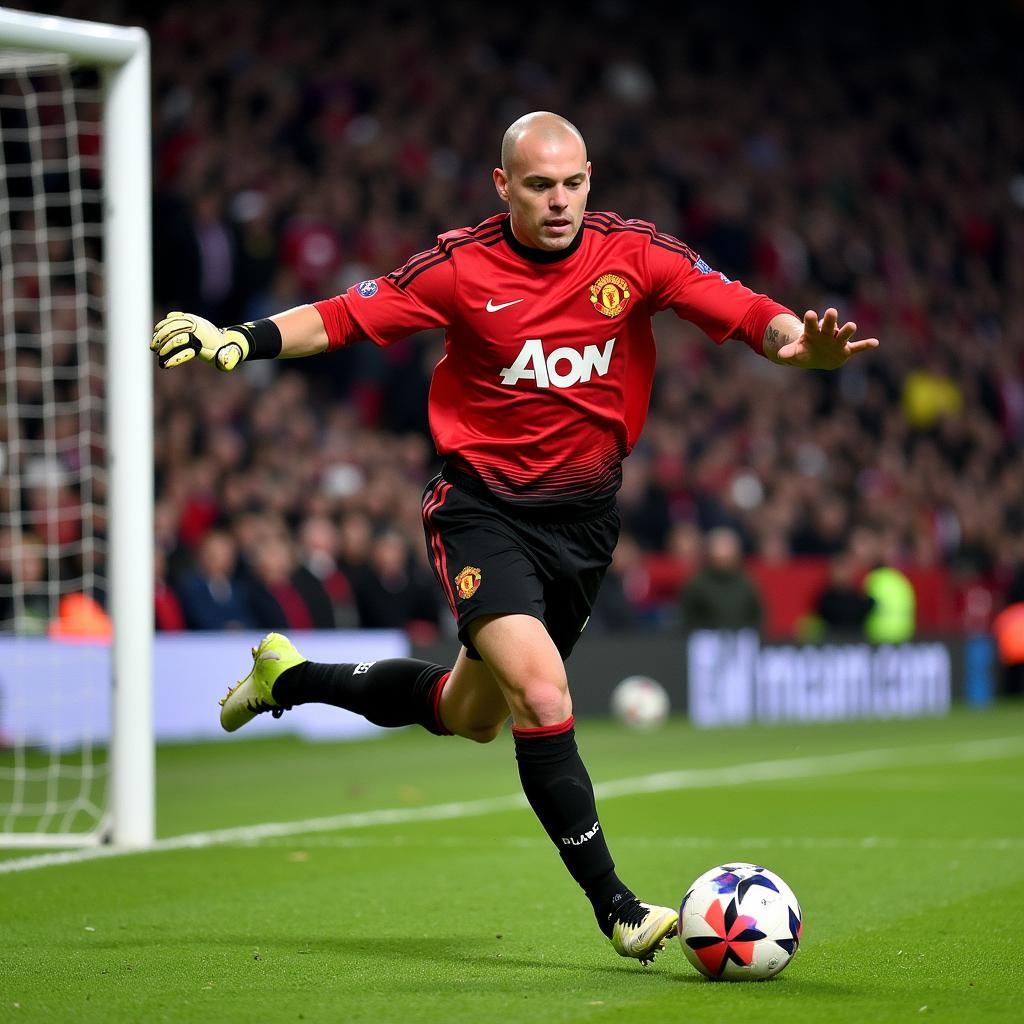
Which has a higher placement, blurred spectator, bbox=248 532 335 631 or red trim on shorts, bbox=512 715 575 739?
blurred spectator, bbox=248 532 335 631

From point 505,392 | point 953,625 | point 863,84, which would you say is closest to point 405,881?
point 505,392

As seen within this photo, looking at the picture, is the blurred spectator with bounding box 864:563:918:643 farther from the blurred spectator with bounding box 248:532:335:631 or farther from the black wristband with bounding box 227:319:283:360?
the black wristband with bounding box 227:319:283:360

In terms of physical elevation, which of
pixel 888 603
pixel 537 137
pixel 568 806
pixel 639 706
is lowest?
pixel 639 706

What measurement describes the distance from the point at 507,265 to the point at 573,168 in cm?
35

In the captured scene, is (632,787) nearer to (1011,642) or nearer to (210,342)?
(210,342)

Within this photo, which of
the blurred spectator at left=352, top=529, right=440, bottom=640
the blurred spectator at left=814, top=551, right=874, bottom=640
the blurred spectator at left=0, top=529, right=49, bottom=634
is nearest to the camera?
the blurred spectator at left=0, top=529, right=49, bottom=634

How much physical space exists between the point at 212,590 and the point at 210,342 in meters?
9.13

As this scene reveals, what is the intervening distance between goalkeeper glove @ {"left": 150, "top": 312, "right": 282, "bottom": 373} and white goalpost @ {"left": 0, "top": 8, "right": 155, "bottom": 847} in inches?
109

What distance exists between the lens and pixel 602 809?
31.3 feet

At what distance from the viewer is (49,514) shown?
11.4m

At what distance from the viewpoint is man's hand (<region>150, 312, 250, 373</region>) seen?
4859 millimetres

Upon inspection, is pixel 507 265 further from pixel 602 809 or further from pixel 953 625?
pixel 953 625

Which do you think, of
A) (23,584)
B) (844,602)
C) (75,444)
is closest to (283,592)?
(75,444)

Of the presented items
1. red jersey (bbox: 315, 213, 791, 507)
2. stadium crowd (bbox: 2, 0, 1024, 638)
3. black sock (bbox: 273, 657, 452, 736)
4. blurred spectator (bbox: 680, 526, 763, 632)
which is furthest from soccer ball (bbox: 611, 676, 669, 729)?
red jersey (bbox: 315, 213, 791, 507)
